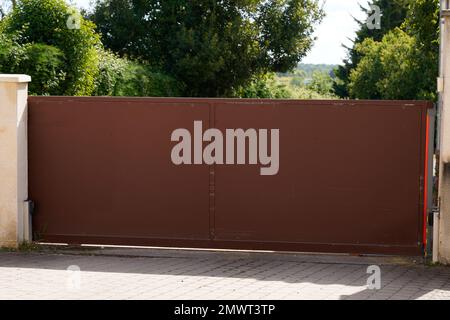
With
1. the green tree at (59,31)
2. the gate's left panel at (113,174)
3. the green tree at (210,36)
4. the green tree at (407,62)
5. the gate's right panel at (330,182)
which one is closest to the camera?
the gate's right panel at (330,182)

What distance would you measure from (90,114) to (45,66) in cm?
670

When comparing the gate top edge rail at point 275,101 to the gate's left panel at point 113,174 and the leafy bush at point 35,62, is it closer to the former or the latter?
the gate's left panel at point 113,174

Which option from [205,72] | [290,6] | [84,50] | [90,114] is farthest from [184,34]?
[90,114]

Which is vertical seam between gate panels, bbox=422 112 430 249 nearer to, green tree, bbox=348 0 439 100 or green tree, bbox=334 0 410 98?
green tree, bbox=348 0 439 100

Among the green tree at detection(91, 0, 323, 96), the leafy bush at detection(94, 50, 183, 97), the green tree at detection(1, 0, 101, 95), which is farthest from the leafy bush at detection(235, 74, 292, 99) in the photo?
the green tree at detection(1, 0, 101, 95)

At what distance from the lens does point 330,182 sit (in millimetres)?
10383

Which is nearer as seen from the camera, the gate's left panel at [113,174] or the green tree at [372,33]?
the gate's left panel at [113,174]

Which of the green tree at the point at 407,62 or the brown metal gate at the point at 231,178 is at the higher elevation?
the green tree at the point at 407,62

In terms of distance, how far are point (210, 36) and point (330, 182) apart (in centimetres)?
2213

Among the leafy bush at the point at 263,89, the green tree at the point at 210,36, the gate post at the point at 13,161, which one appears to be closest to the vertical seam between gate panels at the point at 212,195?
the gate post at the point at 13,161

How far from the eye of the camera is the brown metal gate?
10.3m

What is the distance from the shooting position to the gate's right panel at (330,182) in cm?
1021

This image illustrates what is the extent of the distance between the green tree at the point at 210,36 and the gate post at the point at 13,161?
20.7 m
